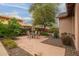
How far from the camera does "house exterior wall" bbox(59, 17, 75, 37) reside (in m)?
2.50

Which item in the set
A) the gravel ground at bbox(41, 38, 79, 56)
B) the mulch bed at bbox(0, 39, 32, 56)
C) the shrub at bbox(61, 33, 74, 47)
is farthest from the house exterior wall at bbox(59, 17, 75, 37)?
the mulch bed at bbox(0, 39, 32, 56)

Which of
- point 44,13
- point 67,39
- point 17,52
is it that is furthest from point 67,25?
point 17,52

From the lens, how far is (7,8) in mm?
2531

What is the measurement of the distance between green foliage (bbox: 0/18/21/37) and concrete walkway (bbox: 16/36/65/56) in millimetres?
110

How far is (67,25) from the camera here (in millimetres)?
2506

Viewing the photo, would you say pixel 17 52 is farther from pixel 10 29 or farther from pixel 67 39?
pixel 67 39

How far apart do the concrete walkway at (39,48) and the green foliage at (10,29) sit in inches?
4.3

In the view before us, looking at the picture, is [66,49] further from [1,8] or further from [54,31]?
[1,8]

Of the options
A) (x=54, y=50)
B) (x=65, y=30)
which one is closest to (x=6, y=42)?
(x=54, y=50)

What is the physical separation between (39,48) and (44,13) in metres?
0.48

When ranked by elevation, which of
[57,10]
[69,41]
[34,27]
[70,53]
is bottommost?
[70,53]

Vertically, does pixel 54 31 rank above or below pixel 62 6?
below

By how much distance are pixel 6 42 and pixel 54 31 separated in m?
0.66

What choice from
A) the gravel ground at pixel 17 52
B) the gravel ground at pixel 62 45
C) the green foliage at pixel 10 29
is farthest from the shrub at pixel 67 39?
the green foliage at pixel 10 29
